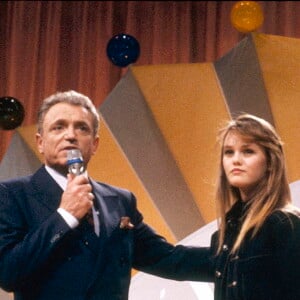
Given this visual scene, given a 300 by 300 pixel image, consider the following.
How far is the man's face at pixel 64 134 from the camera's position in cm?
183

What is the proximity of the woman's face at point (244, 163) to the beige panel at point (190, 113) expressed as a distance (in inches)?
33.0

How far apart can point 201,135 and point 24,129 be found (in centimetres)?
73

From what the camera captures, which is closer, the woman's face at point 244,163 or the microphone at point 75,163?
the microphone at point 75,163

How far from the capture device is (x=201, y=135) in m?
2.76

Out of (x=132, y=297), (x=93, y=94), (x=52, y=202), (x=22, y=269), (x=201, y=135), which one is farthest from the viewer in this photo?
(x=93, y=94)

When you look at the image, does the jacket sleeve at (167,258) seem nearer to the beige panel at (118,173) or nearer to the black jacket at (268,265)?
the black jacket at (268,265)

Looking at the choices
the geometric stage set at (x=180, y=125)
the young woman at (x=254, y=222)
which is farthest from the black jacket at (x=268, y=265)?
the geometric stage set at (x=180, y=125)

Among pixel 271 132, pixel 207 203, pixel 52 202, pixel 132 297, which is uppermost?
pixel 271 132

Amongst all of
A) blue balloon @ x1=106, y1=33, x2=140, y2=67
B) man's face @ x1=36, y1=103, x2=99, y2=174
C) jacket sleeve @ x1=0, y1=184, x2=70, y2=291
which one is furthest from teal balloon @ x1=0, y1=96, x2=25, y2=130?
jacket sleeve @ x1=0, y1=184, x2=70, y2=291

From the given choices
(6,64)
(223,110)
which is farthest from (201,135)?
(6,64)

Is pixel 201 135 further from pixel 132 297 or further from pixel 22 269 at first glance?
pixel 22 269

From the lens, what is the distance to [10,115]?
9.35 ft

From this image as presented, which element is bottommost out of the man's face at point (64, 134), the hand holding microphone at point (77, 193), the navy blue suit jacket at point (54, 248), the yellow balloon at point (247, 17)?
the navy blue suit jacket at point (54, 248)

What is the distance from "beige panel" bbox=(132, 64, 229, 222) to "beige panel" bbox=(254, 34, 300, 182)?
23 centimetres
